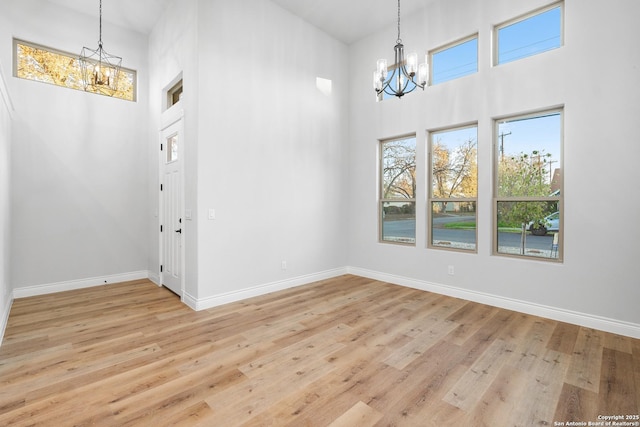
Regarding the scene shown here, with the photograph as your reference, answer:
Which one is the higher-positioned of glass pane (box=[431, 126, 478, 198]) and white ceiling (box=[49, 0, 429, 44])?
white ceiling (box=[49, 0, 429, 44])

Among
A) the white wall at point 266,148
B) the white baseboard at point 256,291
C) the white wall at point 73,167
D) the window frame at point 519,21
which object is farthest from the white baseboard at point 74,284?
the window frame at point 519,21

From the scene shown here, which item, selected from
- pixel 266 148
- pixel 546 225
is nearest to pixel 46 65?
pixel 266 148

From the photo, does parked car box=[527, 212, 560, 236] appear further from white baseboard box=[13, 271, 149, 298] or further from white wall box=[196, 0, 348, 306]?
white baseboard box=[13, 271, 149, 298]

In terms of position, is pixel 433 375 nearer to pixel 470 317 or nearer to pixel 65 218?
pixel 470 317

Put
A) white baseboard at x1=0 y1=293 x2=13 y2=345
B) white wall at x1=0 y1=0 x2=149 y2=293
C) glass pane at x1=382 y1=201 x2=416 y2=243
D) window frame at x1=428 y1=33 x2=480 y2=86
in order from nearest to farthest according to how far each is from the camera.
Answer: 1. white baseboard at x1=0 y1=293 x2=13 y2=345
2. window frame at x1=428 y1=33 x2=480 y2=86
3. white wall at x1=0 y1=0 x2=149 y2=293
4. glass pane at x1=382 y1=201 x2=416 y2=243

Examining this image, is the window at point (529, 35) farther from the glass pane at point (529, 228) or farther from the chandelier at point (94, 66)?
the chandelier at point (94, 66)

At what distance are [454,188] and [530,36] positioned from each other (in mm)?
2013

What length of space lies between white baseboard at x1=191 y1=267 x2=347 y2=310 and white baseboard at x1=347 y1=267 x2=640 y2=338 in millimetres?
995

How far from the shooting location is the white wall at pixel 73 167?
4.21m

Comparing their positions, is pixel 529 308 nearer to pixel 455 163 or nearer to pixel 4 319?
pixel 455 163

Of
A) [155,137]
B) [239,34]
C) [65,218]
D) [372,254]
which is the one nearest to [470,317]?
[372,254]

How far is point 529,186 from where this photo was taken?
3.73 metres

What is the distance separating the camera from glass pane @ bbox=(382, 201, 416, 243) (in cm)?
481

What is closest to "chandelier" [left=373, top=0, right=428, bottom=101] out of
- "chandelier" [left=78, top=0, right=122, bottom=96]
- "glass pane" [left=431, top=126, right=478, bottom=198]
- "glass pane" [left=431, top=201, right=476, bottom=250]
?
"glass pane" [left=431, top=126, right=478, bottom=198]
